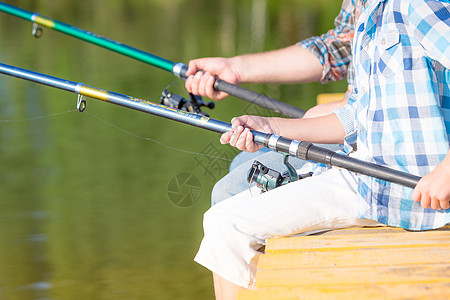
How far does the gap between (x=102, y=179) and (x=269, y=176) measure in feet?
8.42

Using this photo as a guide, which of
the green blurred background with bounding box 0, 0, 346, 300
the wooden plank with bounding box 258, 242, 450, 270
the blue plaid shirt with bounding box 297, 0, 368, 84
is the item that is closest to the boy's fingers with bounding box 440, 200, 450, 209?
the wooden plank with bounding box 258, 242, 450, 270

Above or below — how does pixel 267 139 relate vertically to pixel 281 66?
below

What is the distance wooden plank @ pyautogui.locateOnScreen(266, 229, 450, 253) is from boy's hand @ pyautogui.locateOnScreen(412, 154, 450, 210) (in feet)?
0.40

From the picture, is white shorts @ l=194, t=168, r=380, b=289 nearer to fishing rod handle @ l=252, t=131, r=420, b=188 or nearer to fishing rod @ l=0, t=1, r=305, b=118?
fishing rod handle @ l=252, t=131, r=420, b=188

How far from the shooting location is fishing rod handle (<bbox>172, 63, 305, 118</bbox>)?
2516 mm

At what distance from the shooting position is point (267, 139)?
1867 mm

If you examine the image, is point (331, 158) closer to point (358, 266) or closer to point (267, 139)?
point (267, 139)

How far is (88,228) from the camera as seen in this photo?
3.59m

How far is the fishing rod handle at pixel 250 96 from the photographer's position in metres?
2.52

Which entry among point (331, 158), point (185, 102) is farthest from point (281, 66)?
point (331, 158)

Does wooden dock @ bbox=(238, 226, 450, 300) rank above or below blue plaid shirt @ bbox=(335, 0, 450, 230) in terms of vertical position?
below

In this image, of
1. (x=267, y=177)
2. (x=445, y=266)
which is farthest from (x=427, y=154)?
(x=267, y=177)

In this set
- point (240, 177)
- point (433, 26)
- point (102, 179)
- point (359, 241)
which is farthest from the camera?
point (102, 179)

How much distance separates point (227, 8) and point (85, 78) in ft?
26.3
